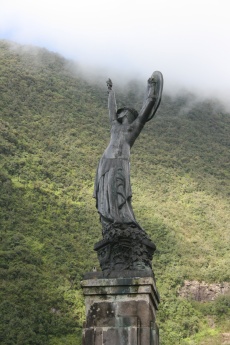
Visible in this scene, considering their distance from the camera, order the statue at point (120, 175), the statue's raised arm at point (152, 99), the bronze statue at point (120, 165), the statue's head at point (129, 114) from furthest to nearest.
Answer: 1. the statue's head at point (129, 114)
2. the statue's raised arm at point (152, 99)
3. the bronze statue at point (120, 165)
4. the statue at point (120, 175)

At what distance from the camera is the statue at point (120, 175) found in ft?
22.5

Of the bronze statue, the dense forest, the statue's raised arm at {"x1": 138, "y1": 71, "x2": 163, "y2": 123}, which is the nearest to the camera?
the bronze statue

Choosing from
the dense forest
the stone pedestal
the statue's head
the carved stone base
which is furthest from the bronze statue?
the dense forest

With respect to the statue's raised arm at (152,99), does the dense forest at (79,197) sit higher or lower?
higher

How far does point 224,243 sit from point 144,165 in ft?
40.4

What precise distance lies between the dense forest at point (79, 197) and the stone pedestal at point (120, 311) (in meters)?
22.6

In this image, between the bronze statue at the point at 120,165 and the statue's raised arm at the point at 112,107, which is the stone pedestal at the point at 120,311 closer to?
the bronze statue at the point at 120,165

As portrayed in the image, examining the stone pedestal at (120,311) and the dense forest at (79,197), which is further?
the dense forest at (79,197)

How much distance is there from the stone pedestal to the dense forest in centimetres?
2264

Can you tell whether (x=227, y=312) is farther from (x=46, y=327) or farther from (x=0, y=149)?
(x=0, y=149)

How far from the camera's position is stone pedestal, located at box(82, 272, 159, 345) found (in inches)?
253

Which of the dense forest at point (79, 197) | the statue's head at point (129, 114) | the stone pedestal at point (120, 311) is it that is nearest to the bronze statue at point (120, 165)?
the statue's head at point (129, 114)

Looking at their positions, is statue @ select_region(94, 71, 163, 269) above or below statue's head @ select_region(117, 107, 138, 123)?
below

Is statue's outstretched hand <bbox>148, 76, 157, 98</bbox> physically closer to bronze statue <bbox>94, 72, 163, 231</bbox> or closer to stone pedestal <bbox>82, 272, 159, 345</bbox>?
bronze statue <bbox>94, 72, 163, 231</bbox>
